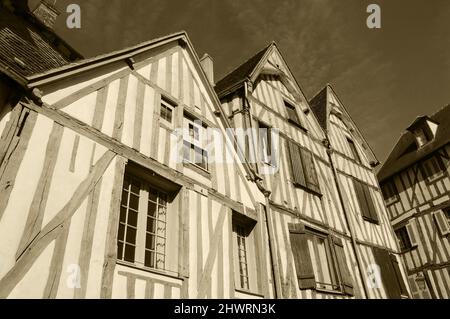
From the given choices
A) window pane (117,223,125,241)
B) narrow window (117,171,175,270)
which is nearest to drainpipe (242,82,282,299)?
narrow window (117,171,175,270)

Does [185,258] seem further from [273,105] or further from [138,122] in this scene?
[273,105]

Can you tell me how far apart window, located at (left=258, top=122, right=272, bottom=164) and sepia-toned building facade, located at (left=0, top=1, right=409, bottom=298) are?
37 millimetres

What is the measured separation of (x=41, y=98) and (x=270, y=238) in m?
4.39

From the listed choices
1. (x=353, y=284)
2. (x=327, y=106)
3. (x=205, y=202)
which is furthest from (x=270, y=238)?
(x=327, y=106)

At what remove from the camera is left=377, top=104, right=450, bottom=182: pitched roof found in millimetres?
14688

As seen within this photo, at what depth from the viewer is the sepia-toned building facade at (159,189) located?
3.47m

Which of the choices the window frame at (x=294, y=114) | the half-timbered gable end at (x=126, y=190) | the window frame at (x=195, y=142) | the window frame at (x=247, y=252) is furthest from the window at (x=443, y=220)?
the window frame at (x=195, y=142)

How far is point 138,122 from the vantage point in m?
5.08

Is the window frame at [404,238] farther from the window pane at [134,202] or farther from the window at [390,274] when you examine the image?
the window pane at [134,202]

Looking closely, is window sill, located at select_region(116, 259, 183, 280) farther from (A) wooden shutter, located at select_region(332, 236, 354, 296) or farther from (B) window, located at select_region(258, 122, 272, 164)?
(A) wooden shutter, located at select_region(332, 236, 354, 296)

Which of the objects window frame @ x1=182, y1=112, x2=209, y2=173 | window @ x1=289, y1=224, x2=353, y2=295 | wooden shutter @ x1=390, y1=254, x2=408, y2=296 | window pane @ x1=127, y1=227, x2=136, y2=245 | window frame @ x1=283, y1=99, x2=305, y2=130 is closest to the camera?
window pane @ x1=127, y1=227, x2=136, y2=245

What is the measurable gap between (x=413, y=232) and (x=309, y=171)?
8385mm

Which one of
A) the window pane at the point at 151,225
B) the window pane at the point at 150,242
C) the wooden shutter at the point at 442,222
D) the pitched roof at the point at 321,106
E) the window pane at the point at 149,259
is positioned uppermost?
the pitched roof at the point at 321,106

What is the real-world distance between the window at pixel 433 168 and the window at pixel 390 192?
66.9 inches
